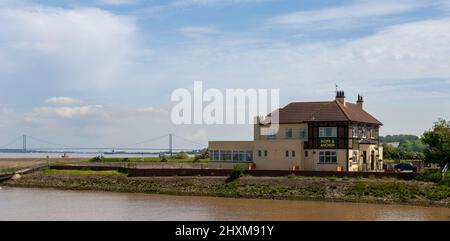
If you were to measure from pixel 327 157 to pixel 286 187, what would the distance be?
616 cm

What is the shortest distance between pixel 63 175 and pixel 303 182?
22.1 metres

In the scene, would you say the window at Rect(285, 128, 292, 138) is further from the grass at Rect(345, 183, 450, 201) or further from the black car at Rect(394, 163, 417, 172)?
the grass at Rect(345, 183, 450, 201)

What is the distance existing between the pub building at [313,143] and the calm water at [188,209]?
8.46m

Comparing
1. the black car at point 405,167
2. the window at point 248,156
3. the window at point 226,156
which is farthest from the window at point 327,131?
the window at point 226,156

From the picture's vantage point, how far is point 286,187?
40469mm

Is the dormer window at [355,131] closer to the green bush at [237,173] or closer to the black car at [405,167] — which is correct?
the black car at [405,167]

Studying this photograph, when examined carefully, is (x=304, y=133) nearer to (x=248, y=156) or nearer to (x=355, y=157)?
(x=355, y=157)

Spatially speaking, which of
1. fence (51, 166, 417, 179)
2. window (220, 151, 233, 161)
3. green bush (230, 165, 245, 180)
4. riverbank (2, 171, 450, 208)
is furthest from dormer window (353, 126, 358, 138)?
window (220, 151, 233, 161)

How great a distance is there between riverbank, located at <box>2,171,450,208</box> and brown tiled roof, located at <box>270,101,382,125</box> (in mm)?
6320

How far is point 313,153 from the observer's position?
4562 centimetres

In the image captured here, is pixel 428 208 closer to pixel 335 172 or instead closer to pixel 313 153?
pixel 335 172

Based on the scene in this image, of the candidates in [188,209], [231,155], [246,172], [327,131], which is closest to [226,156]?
[231,155]

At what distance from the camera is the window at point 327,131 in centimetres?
4519
